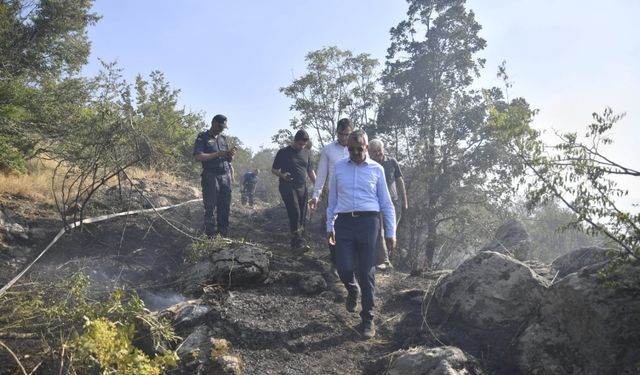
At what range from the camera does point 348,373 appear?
318 cm

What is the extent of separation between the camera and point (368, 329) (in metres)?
3.71

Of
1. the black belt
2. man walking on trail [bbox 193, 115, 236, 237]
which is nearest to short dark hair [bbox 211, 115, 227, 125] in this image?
man walking on trail [bbox 193, 115, 236, 237]

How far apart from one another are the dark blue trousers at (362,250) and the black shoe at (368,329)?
0.11 ft

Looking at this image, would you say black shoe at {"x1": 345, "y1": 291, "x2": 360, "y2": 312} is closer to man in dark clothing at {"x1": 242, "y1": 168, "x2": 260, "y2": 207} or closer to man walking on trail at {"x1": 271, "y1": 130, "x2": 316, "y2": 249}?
man walking on trail at {"x1": 271, "y1": 130, "x2": 316, "y2": 249}

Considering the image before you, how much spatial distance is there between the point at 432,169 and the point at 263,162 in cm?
2353

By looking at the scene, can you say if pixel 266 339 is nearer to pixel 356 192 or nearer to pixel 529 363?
pixel 356 192

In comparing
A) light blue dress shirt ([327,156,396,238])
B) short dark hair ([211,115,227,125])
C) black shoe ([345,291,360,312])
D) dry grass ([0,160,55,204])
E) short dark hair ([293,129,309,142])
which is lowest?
black shoe ([345,291,360,312])

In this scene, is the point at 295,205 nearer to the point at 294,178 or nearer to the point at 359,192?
the point at 294,178

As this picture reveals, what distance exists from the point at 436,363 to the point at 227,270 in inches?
88.2

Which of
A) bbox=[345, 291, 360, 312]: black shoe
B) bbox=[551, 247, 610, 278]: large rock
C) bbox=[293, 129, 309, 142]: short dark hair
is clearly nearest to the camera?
bbox=[345, 291, 360, 312]: black shoe

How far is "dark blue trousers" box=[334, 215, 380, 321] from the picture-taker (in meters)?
3.70

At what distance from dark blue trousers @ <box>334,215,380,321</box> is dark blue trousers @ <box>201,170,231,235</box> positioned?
235 centimetres

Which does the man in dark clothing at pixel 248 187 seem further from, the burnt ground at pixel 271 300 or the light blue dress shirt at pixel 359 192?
the light blue dress shirt at pixel 359 192

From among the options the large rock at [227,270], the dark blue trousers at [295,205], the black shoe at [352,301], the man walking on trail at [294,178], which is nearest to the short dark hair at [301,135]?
the man walking on trail at [294,178]
